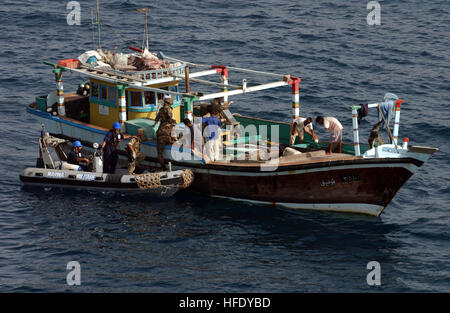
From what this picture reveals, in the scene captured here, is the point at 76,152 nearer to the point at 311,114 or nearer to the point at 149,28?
the point at 311,114

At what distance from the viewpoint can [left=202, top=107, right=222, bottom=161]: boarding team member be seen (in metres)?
26.5

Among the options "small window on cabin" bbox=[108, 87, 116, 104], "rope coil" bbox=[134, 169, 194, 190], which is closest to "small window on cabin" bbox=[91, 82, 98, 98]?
"small window on cabin" bbox=[108, 87, 116, 104]

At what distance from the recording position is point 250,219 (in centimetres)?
2533

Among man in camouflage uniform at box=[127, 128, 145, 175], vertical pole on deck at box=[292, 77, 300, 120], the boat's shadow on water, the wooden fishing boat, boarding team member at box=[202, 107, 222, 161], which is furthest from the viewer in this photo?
vertical pole on deck at box=[292, 77, 300, 120]

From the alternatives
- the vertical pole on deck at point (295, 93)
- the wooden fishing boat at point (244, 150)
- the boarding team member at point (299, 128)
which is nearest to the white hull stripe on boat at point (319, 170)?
the wooden fishing boat at point (244, 150)

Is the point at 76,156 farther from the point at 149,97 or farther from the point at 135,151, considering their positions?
the point at 149,97

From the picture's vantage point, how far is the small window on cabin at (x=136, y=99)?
1128 inches

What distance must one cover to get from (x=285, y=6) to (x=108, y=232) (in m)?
36.2

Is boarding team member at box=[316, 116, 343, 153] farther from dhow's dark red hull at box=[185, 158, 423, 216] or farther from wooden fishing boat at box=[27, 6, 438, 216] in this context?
dhow's dark red hull at box=[185, 158, 423, 216]

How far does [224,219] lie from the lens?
25.4 meters

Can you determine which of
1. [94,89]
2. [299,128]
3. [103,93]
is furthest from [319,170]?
[94,89]

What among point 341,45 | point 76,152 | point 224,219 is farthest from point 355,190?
point 341,45

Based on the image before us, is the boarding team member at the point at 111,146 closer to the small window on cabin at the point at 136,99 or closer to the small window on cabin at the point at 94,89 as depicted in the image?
the small window on cabin at the point at 136,99

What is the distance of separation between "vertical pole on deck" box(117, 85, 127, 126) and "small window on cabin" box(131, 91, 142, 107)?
397 mm
